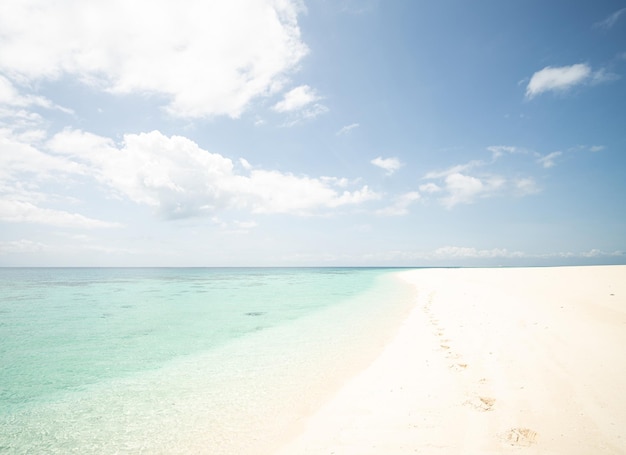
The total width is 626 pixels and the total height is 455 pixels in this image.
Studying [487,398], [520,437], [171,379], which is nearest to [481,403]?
[487,398]

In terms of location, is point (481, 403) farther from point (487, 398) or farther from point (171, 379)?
point (171, 379)

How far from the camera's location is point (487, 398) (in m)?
6.40

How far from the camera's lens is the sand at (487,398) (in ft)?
16.2

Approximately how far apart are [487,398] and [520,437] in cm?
155

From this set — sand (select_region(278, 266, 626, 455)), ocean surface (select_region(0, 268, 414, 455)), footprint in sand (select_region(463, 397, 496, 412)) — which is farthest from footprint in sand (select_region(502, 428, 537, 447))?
ocean surface (select_region(0, 268, 414, 455))

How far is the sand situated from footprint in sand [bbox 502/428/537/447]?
0.02 m

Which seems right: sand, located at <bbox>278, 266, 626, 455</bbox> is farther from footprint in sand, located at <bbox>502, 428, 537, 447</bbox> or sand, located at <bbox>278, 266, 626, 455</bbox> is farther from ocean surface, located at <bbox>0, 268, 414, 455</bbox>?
ocean surface, located at <bbox>0, 268, 414, 455</bbox>

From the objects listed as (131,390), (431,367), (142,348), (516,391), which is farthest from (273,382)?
(142,348)

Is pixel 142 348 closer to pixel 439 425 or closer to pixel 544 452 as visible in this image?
pixel 439 425

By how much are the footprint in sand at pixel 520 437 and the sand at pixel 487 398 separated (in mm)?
16

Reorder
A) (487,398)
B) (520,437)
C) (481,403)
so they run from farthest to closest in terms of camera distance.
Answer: (487,398) → (481,403) → (520,437)

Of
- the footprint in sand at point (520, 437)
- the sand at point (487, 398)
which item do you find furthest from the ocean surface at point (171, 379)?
the footprint in sand at point (520, 437)

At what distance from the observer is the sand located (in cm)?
494

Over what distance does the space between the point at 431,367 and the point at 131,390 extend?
8.95m
